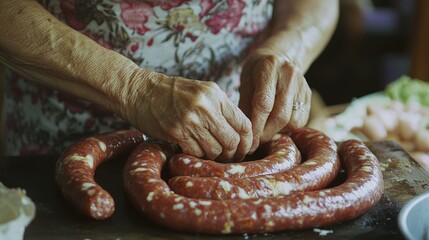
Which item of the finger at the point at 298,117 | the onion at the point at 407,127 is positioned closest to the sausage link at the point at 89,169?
the finger at the point at 298,117

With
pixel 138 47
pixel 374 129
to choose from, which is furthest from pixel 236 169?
pixel 374 129

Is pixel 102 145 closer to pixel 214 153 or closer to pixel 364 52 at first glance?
pixel 214 153

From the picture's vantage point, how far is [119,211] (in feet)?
5.81

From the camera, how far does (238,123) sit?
6.35ft

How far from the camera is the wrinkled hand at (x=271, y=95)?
204cm

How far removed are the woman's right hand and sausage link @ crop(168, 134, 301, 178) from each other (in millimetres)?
72

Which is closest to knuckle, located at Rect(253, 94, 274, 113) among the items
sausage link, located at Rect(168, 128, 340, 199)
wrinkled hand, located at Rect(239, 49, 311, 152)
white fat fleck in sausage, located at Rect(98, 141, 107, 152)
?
wrinkled hand, located at Rect(239, 49, 311, 152)

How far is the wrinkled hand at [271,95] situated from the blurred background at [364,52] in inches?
163

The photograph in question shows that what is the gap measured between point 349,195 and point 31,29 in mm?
1028

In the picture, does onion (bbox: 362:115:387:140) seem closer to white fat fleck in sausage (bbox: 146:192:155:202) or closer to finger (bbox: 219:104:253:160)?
finger (bbox: 219:104:253:160)

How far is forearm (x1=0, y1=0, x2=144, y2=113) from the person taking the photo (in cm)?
199

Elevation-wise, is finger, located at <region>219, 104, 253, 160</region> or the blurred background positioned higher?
finger, located at <region>219, 104, 253, 160</region>

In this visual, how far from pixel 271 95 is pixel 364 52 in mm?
4941

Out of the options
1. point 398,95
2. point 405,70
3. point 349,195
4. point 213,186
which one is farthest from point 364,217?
point 405,70
